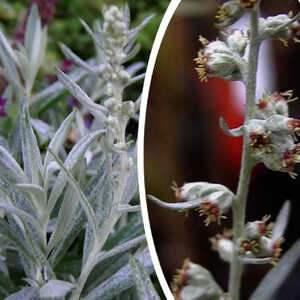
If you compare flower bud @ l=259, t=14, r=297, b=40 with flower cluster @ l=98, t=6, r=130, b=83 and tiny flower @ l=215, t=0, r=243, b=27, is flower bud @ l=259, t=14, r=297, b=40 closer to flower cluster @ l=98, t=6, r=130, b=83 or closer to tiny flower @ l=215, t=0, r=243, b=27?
tiny flower @ l=215, t=0, r=243, b=27

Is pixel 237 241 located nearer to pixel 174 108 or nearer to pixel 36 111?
pixel 174 108

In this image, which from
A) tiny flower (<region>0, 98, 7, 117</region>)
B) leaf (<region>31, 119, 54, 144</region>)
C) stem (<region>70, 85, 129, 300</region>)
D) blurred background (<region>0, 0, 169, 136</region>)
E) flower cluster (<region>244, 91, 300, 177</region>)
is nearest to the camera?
flower cluster (<region>244, 91, 300, 177</region>)

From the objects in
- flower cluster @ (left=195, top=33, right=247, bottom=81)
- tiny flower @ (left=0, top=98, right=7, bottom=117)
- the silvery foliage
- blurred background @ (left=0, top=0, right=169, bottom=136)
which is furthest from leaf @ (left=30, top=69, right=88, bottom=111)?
blurred background @ (left=0, top=0, right=169, bottom=136)

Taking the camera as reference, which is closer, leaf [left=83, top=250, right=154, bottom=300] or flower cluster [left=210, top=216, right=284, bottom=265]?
flower cluster [left=210, top=216, right=284, bottom=265]

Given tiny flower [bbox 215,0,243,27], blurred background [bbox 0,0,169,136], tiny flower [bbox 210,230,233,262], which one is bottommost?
tiny flower [bbox 210,230,233,262]

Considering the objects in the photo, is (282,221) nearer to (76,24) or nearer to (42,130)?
(42,130)

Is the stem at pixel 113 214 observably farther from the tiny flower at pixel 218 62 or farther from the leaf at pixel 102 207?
the tiny flower at pixel 218 62
